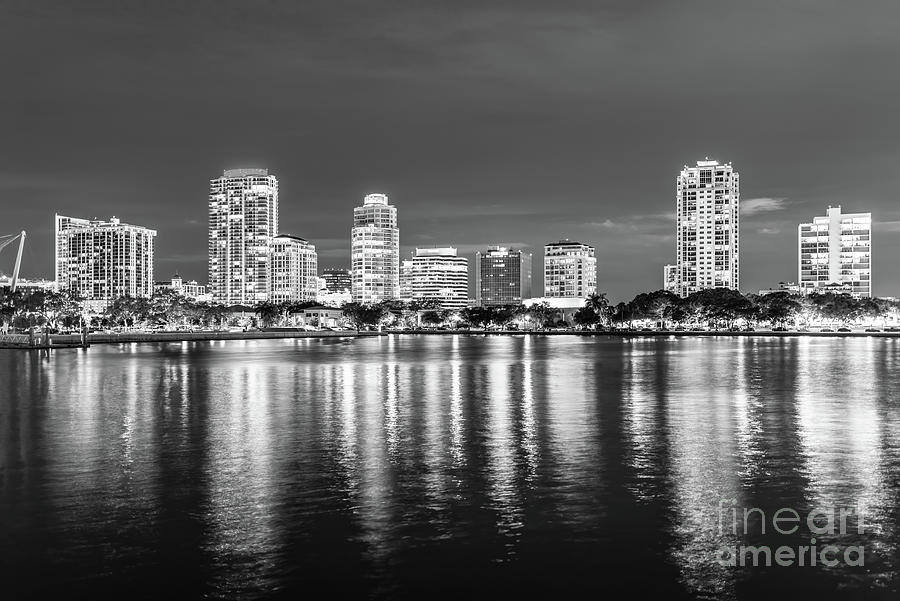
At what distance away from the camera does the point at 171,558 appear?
16.4 meters

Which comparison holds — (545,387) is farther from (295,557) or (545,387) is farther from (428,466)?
(295,557)

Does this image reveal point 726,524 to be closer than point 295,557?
No

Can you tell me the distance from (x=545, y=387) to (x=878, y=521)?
117 feet

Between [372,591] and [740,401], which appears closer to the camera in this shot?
[372,591]

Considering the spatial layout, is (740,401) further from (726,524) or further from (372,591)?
(372,591)

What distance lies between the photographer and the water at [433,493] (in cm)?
1550

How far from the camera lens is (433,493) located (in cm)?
2202

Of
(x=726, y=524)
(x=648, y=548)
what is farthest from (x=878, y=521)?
(x=648, y=548)

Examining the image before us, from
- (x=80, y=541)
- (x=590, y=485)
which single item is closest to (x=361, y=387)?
(x=590, y=485)

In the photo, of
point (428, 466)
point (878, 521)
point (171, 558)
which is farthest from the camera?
point (428, 466)

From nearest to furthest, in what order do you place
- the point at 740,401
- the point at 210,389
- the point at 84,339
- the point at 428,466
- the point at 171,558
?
the point at 171,558, the point at 428,466, the point at 740,401, the point at 210,389, the point at 84,339

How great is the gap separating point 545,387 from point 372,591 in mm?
40539

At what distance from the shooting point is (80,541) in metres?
17.6

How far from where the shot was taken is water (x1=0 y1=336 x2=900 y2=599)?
15.5 meters
